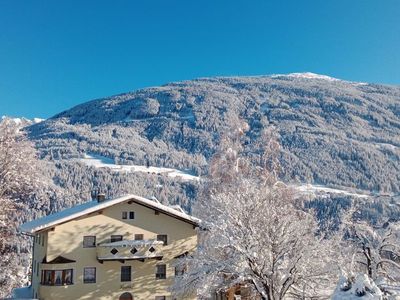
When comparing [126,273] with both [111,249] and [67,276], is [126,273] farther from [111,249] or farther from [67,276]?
[67,276]

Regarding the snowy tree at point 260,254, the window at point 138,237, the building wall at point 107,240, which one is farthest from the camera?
the window at point 138,237

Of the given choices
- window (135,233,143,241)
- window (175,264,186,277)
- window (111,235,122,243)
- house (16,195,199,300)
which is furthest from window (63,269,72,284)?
window (175,264,186,277)

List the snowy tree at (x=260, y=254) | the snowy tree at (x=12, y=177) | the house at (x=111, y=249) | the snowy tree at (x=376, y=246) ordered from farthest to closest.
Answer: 1. the house at (x=111, y=249)
2. the snowy tree at (x=12, y=177)
3. the snowy tree at (x=376, y=246)
4. the snowy tree at (x=260, y=254)

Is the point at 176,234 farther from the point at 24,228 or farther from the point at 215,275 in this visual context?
the point at 215,275

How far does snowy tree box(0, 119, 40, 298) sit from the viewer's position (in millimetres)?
31328

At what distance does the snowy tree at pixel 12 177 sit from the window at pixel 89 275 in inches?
215

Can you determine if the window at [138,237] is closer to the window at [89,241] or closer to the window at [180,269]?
the window at [89,241]

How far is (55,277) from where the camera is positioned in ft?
115

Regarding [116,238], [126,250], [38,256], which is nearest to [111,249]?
[126,250]

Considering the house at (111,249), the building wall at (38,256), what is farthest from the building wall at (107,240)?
the building wall at (38,256)

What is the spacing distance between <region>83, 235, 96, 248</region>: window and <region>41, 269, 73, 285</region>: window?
228 centimetres

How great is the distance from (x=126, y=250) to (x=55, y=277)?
530cm

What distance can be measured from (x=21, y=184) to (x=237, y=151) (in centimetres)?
1629

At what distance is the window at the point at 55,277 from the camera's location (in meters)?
35.2
